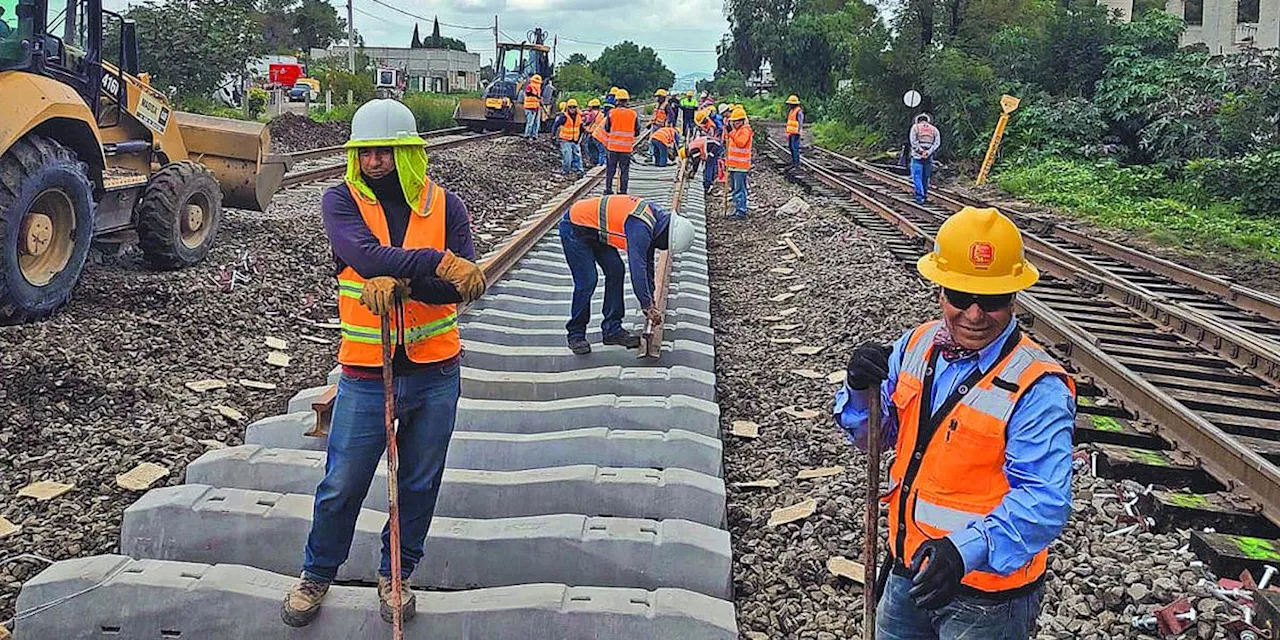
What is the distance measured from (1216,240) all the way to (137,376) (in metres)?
12.6

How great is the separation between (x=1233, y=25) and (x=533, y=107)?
68.0 feet

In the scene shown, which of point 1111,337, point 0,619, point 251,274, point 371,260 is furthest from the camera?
point 251,274

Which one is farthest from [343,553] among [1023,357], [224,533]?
[1023,357]

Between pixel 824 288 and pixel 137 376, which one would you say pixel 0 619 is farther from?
pixel 824 288

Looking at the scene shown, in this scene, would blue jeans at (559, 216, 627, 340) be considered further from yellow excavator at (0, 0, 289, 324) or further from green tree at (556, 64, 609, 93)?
green tree at (556, 64, 609, 93)

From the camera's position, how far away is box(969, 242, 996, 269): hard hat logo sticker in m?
2.36

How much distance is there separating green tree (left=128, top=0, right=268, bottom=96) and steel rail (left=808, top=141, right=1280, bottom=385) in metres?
17.9

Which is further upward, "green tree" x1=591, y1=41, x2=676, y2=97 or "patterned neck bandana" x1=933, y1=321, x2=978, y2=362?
"green tree" x1=591, y1=41, x2=676, y2=97

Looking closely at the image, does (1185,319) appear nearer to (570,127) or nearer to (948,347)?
(948,347)

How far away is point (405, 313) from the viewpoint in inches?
131

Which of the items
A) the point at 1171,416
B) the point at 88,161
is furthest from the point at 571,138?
the point at 1171,416

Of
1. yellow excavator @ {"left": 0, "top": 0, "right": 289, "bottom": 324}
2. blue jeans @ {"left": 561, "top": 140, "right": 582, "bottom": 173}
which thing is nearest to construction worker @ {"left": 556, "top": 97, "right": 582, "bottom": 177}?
blue jeans @ {"left": 561, "top": 140, "right": 582, "bottom": 173}

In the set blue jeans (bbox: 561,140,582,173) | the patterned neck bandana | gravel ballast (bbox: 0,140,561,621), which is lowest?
gravel ballast (bbox: 0,140,561,621)

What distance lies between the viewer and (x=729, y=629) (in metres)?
3.38
